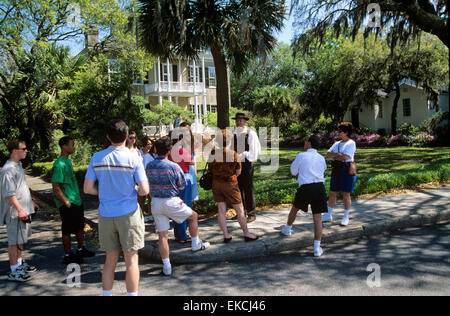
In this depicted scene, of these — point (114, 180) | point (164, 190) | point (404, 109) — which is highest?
point (404, 109)

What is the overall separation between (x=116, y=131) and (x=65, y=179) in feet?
6.64

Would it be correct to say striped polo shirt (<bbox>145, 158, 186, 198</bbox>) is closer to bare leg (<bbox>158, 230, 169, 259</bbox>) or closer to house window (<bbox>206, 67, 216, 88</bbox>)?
bare leg (<bbox>158, 230, 169, 259</bbox>)

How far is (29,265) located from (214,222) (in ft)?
10.5

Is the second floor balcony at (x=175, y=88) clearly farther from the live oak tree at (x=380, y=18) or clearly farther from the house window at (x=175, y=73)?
the live oak tree at (x=380, y=18)

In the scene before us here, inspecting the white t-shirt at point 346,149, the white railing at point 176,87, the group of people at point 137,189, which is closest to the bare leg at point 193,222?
the group of people at point 137,189

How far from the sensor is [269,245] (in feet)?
17.2

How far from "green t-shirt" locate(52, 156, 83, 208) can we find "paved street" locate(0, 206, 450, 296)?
1.01 meters

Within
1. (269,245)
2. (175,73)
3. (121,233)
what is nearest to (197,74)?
(175,73)

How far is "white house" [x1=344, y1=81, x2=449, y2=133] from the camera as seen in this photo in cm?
2653

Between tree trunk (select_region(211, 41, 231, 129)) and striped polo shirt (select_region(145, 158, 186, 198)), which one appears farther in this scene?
tree trunk (select_region(211, 41, 231, 129))

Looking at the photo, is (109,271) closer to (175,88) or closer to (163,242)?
(163,242)

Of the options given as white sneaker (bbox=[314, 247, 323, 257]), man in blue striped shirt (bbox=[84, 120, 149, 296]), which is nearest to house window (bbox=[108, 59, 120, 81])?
man in blue striped shirt (bbox=[84, 120, 149, 296])
